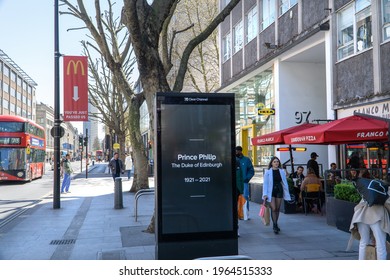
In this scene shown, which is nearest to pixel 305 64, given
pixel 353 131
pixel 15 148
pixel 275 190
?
pixel 353 131

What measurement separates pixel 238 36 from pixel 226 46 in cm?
292

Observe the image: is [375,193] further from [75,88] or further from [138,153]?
[138,153]

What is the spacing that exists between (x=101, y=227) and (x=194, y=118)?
5120 mm

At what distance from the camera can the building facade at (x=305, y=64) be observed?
1193 centimetres

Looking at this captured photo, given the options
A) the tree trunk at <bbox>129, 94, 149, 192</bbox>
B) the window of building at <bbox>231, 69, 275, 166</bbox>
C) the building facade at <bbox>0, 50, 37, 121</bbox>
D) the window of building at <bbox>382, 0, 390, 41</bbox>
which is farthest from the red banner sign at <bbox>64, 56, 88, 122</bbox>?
the building facade at <bbox>0, 50, 37, 121</bbox>

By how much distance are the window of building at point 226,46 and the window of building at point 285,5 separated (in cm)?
741

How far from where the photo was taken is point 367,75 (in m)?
12.1

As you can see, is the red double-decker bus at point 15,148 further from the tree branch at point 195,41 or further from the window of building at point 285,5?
the tree branch at point 195,41

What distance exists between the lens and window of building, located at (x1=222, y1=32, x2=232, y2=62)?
83.3 feet

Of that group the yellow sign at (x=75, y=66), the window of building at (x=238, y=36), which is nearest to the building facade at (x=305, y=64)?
the window of building at (x=238, y=36)

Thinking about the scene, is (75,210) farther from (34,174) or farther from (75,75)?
(34,174)

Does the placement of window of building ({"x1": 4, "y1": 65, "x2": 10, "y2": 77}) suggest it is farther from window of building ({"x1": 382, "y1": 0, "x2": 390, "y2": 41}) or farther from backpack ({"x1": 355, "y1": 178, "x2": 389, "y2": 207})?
backpack ({"x1": 355, "y1": 178, "x2": 389, "y2": 207})

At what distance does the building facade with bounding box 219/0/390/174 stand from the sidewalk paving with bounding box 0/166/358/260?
431 centimetres
